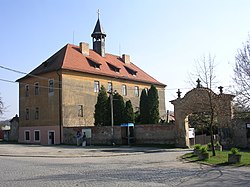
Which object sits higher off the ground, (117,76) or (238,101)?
(117,76)

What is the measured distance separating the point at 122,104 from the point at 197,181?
95.8ft

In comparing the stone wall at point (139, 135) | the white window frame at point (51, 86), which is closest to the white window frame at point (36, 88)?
the white window frame at point (51, 86)

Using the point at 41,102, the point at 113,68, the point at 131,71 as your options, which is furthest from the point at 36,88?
the point at 131,71

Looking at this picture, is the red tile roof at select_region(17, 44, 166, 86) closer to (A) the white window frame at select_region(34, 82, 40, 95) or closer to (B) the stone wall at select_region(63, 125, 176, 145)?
(A) the white window frame at select_region(34, 82, 40, 95)

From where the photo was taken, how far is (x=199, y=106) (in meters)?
25.4

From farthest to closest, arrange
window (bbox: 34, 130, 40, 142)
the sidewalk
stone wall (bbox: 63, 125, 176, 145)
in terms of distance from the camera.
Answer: window (bbox: 34, 130, 40, 142)
stone wall (bbox: 63, 125, 176, 145)
the sidewalk

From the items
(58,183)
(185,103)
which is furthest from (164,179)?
(185,103)

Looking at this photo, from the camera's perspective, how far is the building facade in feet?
144

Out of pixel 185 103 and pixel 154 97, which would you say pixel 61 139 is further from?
pixel 185 103

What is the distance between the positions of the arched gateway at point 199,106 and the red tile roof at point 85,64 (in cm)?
1831

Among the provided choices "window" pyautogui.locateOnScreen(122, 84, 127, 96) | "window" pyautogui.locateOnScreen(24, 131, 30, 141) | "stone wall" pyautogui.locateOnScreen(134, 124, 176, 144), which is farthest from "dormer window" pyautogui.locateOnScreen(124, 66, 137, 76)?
"stone wall" pyautogui.locateOnScreen(134, 124, 176, 144)

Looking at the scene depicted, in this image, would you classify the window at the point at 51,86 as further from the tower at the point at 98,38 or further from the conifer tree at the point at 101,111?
the tower at the point at 98,38

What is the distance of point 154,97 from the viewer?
41.6 m

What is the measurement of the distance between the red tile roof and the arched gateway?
721 inches
